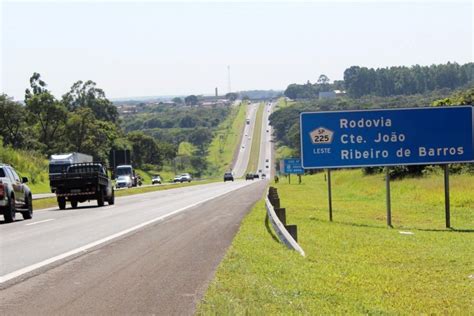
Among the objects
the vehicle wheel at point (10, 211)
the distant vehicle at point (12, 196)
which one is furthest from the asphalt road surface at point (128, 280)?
the vehicle wheel at point (10, 211)

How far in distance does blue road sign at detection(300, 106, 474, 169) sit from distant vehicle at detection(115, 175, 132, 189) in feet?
170

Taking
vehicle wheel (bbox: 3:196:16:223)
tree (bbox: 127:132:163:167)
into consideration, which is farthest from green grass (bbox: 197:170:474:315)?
tree (bbox: 127:132:163:167)

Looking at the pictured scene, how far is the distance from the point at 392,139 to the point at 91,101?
12859 cm

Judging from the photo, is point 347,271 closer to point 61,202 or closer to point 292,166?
point 61,202

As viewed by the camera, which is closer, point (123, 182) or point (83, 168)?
point (83, 168)

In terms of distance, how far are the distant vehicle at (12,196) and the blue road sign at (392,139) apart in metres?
9.95

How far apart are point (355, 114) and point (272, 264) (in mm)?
15858

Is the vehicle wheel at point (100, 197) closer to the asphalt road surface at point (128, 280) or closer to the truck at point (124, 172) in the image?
the asphalt road surface at point (128, 280)

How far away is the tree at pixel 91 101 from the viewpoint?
148 metres

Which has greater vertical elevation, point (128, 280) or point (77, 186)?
point (128, 280)

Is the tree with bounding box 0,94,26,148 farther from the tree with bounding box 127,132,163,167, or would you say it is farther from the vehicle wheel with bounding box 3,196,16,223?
the vehicle wheel with bounding box 3,196,16,223

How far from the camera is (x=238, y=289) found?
1059 centimetres

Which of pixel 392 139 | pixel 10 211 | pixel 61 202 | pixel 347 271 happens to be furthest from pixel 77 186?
pixel 347 271

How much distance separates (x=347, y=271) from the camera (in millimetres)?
13602
